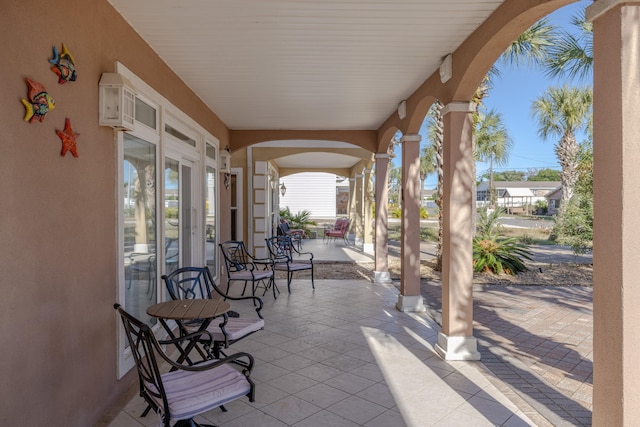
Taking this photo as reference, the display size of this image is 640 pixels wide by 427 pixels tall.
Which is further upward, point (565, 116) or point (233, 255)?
point (565, 116)

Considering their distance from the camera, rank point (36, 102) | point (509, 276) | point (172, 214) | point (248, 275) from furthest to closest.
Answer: point (509, 276) → point (248, 275) → point (172, 214) → point (36, 102)

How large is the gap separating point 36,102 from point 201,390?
159cm

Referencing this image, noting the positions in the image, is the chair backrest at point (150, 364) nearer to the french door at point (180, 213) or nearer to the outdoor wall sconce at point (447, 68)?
the french door at point (180, 213)

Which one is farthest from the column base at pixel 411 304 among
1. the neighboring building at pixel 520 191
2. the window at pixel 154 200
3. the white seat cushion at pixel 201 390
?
the neighboring building at pixel 520 191

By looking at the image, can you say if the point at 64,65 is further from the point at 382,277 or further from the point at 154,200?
the point at 382,277

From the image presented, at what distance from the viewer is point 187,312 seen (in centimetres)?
277

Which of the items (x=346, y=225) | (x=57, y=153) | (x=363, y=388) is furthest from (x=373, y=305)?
(x=346, y=225)

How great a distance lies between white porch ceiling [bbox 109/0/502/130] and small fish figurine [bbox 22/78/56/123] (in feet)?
3.60

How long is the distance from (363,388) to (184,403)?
1.53m

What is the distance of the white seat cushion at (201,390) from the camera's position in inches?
76.0

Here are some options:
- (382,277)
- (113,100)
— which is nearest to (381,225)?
(382,277)

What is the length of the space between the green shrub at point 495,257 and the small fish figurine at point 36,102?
758cm

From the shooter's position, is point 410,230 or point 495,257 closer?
point 410,230

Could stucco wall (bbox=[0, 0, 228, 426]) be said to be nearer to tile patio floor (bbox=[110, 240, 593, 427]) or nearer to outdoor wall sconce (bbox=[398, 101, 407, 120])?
tile patio floor (bbox=[110, 240, 593, 427])
